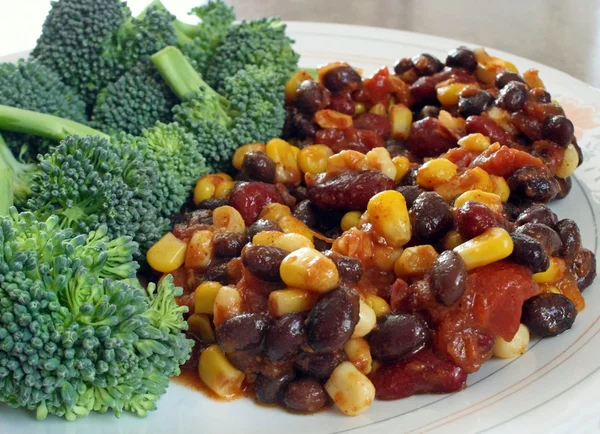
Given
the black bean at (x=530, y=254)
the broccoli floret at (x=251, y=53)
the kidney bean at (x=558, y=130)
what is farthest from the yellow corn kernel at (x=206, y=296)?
the kidney bean at (x=558, y=130)

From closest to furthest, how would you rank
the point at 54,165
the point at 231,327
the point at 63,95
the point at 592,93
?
1. the point at 231,327
2. the point at 54,165
3. the point at 63,95
4. the point at 592,93

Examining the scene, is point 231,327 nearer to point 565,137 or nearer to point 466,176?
point 466,176

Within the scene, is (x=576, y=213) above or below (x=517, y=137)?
below

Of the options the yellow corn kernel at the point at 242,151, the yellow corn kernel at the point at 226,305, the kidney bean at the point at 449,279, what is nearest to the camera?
the kidney bean at the point at 449,279

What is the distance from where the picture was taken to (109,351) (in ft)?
6.28

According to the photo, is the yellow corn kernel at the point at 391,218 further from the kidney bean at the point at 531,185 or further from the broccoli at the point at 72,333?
the broccoli at the point at 72,333

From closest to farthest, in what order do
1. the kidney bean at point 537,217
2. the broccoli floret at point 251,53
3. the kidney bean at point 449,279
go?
the kidney bean at point 449,279
the kidney bean at point 537,217
the broccoli floret at point 251,53

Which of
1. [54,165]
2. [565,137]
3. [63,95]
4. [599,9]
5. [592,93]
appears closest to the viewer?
[54,165]

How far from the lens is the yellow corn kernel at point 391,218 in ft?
7.84

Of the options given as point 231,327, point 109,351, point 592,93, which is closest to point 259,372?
point 231,327

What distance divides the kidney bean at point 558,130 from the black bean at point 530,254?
0.85 meters

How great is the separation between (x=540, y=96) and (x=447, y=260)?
124cm

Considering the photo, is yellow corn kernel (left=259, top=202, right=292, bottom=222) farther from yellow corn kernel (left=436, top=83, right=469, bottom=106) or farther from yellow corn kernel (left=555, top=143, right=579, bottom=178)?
yellow corn kernel (left=555, top=143, right=579, bottom=178)

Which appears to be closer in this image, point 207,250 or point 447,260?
point 447,260
